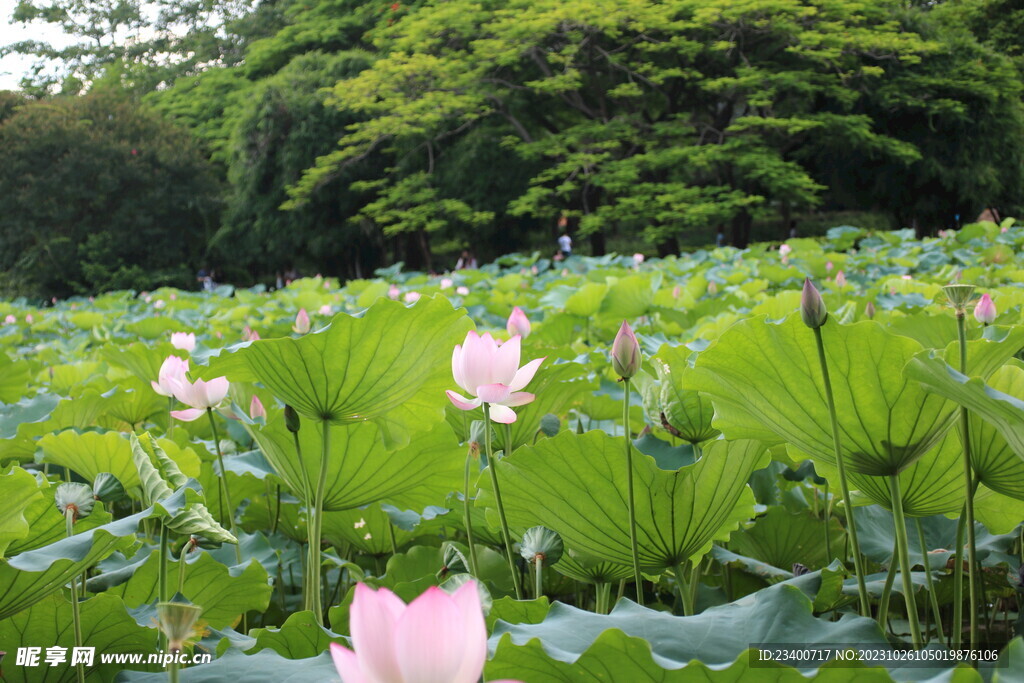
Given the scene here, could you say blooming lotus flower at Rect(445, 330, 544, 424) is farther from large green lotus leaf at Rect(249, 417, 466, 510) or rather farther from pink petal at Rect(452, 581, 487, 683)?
pink petal at Rect(452, 581, 487, 683)

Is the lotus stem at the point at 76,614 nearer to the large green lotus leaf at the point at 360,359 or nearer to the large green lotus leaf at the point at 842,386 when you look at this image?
the large green lotus leaf at the point at 360,359

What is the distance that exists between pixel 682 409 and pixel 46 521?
641 millimetres

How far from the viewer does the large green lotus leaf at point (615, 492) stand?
0.70 m

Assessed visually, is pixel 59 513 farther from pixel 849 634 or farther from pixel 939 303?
pixel 939 303

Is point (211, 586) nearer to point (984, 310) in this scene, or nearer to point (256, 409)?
point (256, 409)

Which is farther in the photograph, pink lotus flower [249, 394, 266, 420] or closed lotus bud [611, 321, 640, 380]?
pink lotus flower [249, 394, 266, 420]

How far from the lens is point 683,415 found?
93 cm

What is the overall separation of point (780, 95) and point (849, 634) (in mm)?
12912

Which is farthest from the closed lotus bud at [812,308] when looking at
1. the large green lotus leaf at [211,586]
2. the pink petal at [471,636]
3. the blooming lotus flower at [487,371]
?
the large green lotus leaf at [211,586]

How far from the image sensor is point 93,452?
2.97 feet

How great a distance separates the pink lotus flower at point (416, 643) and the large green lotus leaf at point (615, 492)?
387 mm

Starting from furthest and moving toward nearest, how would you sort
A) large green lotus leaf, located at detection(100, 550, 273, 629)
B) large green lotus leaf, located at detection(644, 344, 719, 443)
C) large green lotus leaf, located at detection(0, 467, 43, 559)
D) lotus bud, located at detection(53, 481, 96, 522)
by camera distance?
large green lotus leaf, located at detection(644, 344, 719, 443), large green lotus leaf, located at detection(100, 550, 273, 629), lotus bud, located at detection(53, 481, 96, 522), large green lotus leaf, located at detection(0, 467, 43, 559)

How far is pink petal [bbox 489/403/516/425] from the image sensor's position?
0.68 m

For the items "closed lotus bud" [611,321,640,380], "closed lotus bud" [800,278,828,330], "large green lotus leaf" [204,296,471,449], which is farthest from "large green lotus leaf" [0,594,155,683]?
"closed lotus bud" [800,278,828,330]
